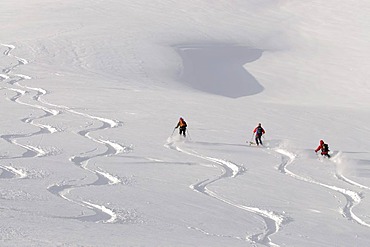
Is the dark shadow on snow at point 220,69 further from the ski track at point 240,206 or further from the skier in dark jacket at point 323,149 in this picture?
the ski track at point 240,206

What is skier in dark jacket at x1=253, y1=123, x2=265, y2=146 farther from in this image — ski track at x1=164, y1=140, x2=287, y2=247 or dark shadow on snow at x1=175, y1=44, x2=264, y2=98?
dark shadow on snow at x1=175, y1=44, x2=264, y2=98

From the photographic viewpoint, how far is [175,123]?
25.8 metres

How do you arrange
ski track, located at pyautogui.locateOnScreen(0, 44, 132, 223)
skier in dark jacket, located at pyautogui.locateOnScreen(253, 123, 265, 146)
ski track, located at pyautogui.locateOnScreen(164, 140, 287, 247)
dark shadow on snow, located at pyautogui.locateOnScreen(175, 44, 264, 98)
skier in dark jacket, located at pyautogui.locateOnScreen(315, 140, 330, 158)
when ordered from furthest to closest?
dark shadow on snow, located at pyautogui.locateOnScreen(175, 44, 264, 98)
skier in dark jacket, located at pyautogui.locateOnScreen(253, 123, 265, 146)
skier in dark jacket, located at pyautogui.locateOnScreen(315, 140, 330, 158)
ski track, located at pyautogui.locateOnScreen(0, 44, 132, 223)
ski track, located at pyautogui.locateOnScreen(164, 140, 287, 247)

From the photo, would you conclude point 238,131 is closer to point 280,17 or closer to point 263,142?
point 263,142

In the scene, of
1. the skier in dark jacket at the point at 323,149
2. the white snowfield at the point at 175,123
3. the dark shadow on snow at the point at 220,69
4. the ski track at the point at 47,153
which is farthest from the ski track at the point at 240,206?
the dark shadow on snow at the point at 220,69

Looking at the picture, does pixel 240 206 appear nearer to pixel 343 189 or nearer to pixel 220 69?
pixel 343 189

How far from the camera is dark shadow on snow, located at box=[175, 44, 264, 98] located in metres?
42.5

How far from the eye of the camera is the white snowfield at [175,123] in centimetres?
1198

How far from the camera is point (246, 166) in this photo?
744 inches

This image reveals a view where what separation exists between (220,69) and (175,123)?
69.4 ft

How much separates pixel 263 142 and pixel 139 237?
13.5 metres

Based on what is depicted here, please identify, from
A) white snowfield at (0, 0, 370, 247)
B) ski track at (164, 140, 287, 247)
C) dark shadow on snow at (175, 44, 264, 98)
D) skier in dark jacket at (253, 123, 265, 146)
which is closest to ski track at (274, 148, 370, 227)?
white snowfield at (0, 0, 370, 247)

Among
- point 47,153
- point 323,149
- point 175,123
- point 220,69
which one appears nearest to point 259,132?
point 323,149

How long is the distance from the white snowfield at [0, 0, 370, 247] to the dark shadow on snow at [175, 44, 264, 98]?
0.63 feet
